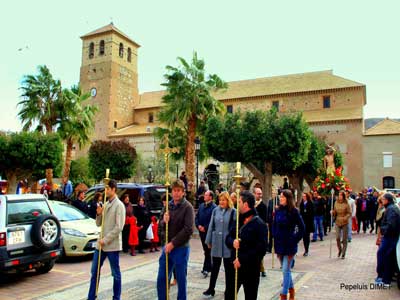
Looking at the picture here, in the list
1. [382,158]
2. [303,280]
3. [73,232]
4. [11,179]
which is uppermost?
[382,158]

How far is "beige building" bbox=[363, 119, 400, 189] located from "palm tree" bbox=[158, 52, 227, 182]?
76.1 feet

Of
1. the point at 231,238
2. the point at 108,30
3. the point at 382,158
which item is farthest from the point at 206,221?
the point at 108,30

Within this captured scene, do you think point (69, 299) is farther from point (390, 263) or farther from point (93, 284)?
point (390, 263)

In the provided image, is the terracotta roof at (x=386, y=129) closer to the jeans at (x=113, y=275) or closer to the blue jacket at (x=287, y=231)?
the blue jacket at (x=287, y=231)

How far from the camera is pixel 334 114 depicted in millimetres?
42938

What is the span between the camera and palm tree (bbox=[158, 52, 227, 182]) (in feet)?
80.0

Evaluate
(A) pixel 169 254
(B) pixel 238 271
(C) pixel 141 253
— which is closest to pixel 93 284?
(A) pixel 169 254

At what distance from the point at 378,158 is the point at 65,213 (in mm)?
37704

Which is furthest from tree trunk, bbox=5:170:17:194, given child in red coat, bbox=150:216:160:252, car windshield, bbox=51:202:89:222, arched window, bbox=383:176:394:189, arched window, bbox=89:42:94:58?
arched window, bbox=383:176:394:189

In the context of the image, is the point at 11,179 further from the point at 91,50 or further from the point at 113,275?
the point at 91,50

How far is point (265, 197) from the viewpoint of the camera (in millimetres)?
25453

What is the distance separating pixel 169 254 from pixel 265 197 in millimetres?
20631

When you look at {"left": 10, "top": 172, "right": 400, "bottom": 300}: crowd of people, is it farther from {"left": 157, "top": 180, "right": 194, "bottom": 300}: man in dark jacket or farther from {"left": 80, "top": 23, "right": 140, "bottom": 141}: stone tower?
{"left": 80, "top": 23, "right": 140, "bottom": 141}: stone tower

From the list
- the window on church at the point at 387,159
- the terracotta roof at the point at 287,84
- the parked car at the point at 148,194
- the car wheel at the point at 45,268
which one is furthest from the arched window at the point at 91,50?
the car wheel at the point at 45,268
